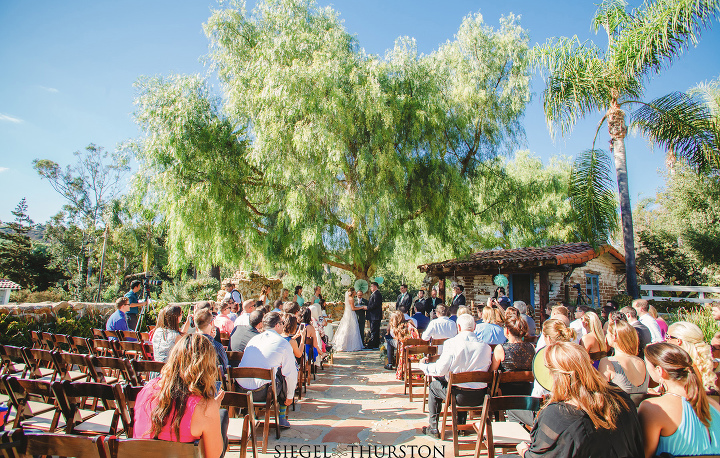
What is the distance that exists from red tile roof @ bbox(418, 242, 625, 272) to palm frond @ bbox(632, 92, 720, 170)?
295cm

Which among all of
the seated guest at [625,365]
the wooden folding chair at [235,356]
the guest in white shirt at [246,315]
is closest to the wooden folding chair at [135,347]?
the wooden folding chair at [235,356]

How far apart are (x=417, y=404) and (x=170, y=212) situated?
26.7 ft

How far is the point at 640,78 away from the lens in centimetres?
957

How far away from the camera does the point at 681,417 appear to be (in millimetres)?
2156

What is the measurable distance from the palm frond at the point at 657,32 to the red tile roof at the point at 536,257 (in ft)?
15.1

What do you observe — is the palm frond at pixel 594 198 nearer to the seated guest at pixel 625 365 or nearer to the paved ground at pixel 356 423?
the paved ground at pixel 356 423

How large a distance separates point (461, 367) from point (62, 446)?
131 inches

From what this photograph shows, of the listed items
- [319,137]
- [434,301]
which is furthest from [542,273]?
[319,137]

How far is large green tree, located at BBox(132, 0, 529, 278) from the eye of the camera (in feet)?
34.0

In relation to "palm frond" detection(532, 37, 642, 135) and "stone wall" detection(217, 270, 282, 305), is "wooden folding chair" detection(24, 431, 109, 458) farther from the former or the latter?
"stone wall" detection(217, 270, 282, 305)

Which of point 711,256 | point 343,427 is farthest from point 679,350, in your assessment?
point 711,256

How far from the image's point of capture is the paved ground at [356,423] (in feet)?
12.6

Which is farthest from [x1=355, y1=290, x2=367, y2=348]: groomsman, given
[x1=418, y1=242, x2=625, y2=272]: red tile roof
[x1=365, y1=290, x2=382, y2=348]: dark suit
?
[x1=418, y1=242, x2=625, y2=272]: red tile roof

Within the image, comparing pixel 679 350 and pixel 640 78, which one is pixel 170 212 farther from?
pixel 640 78
